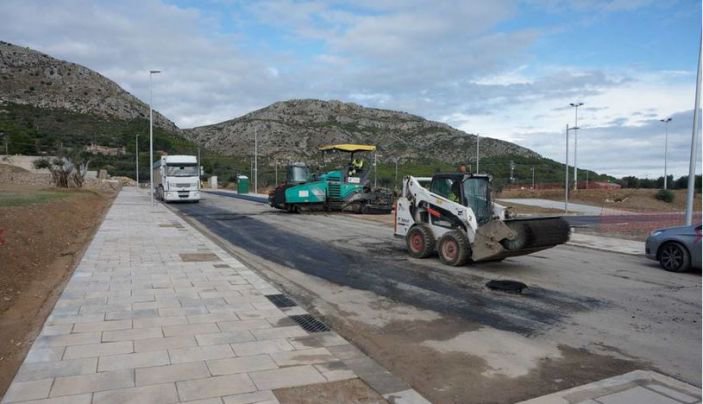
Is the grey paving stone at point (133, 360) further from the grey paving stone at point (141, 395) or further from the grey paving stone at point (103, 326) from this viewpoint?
the grey paving stone at point (103, 326)

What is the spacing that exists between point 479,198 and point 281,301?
5.65 meters

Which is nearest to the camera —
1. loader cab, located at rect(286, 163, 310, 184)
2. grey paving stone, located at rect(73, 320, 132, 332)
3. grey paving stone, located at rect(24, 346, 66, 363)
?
grey paving stone, located at rect(24, 346, 66, 363)

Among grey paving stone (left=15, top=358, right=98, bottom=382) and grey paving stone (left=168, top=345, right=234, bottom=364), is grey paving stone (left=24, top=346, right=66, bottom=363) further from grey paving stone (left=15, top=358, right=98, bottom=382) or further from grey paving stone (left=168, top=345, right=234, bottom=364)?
grey paving stone (left=168, top=345, right=234, bottom=364)

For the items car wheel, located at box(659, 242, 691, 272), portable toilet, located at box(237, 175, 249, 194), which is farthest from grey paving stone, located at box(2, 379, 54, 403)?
portable toilet, located at box(237, 175, 249, 194)

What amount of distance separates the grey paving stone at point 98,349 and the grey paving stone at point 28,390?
2.08 ft

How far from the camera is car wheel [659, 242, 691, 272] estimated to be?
11.0 metres

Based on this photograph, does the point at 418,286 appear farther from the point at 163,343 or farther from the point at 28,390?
the point at 28,390

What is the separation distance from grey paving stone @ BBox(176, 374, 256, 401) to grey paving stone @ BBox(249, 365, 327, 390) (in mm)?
98

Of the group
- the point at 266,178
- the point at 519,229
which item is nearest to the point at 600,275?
the point at 519,229

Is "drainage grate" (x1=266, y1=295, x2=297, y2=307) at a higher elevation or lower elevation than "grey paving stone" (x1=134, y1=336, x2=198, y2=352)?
lower

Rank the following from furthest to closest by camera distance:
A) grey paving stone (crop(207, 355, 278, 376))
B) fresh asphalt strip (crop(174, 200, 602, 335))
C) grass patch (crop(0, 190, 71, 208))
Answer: grass patch (crop(0, 190, 71, 208)), fresh asphalt strip (crop(174, 200, 602, 335)), grey paving stone (crop(207, 355, 278, 376))

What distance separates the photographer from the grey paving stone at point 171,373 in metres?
4.67

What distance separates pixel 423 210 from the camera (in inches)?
488

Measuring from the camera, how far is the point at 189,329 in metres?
6.27
